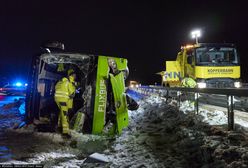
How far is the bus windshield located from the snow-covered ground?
653cm

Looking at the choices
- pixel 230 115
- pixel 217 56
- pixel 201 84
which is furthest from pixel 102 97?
pixel 217 56

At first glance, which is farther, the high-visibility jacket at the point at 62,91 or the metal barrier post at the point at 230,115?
the high-visibility jacket at the point at 62,91

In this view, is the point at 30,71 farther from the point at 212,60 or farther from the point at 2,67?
the point at 2,67

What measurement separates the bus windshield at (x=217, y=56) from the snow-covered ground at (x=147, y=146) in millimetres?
6529

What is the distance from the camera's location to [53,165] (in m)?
4.31

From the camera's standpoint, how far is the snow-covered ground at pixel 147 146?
4297 mm

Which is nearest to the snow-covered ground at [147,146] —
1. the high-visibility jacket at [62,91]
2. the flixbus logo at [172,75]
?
the high-visibility jacket at [62,91]

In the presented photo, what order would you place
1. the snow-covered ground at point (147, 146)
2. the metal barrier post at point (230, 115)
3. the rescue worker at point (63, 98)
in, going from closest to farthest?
the snow-covered ground at point (147, 146) < the metal barrier post at point (230, 115) < the rescue worker at point (63, 98)

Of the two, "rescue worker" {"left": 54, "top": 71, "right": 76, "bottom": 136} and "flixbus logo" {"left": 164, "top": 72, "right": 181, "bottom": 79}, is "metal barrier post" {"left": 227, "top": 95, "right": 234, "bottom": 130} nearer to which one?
"rescue worker" {"left": 54, "top": 71, "right": 76, "bottom": 136}

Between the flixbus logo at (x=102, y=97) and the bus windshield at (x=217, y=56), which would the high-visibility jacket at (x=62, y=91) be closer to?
the flixbus logo at (x=102, y=97)

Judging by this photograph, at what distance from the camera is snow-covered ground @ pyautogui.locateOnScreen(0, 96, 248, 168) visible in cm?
430

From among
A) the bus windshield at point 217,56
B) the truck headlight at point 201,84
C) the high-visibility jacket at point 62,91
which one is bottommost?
the high-visibility jacket at point 62,91

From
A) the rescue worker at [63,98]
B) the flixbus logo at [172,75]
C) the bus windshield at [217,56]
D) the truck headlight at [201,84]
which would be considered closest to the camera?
the rescue worker at [63,98]

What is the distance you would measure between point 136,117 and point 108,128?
2874mm
